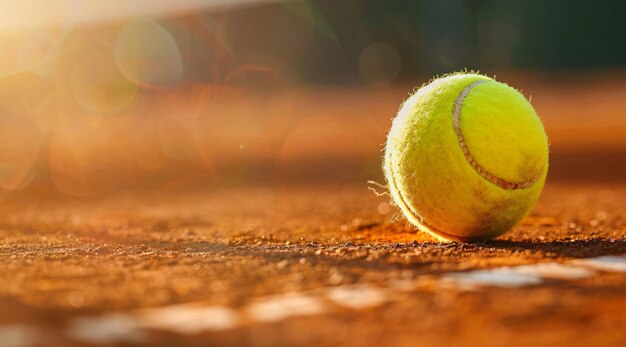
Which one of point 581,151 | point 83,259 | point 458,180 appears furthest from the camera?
point 581,151

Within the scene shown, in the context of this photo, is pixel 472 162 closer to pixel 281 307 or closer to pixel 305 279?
pixel 305 279

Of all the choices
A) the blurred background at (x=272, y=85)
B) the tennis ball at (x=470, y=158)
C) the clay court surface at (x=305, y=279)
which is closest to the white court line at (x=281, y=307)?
the clay court surface at (x=305, y=279)

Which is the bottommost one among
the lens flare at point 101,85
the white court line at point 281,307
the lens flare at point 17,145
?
the white court line at point 281,307

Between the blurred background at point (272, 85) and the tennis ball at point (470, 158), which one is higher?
the blurred background at point (272, 85)

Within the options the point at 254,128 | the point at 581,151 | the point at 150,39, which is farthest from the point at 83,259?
the point at 150,39

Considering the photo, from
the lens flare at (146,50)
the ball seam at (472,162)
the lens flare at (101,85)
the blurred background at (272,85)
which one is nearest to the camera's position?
the ball seam at (472,162)

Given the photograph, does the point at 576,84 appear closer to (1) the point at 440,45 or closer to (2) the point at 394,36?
(1) the point at 440,45

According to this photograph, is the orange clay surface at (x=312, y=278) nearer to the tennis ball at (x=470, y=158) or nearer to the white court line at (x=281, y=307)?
the white court line at (x=281, y=307)

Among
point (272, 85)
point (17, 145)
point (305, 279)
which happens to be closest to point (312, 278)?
point (305, 279)

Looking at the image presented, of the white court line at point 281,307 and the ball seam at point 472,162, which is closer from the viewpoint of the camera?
the white court line at point 281,307
